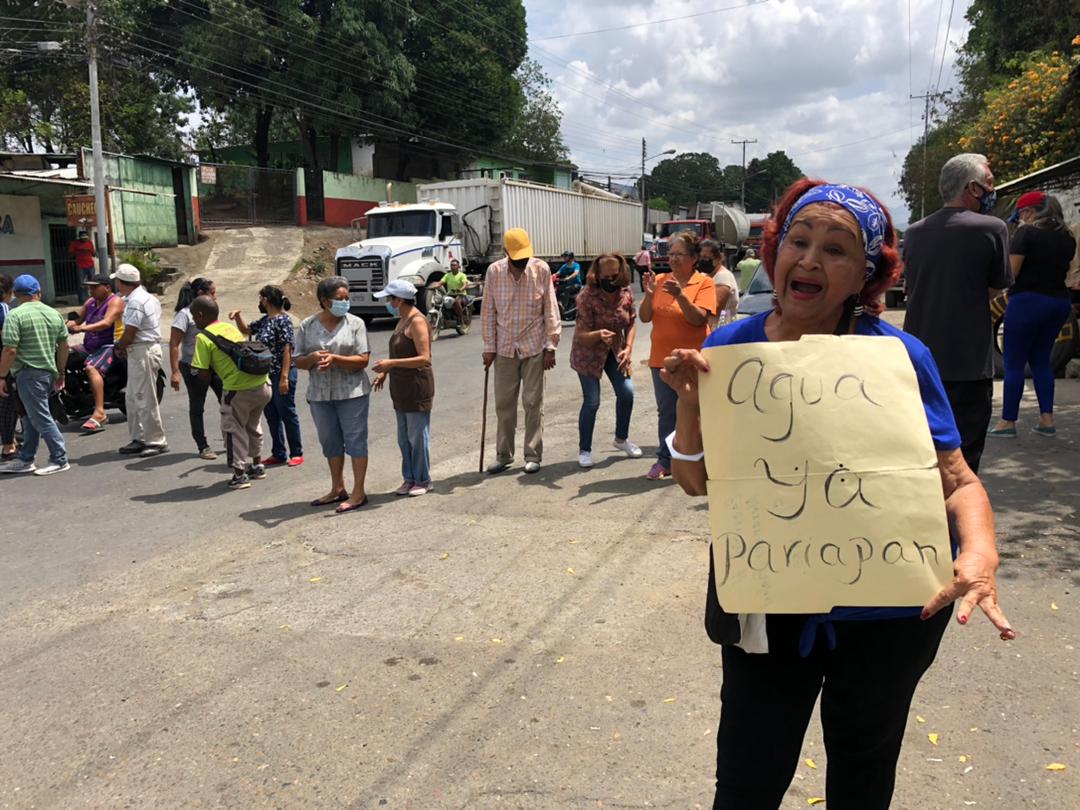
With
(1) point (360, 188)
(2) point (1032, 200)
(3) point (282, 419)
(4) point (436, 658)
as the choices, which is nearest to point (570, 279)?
(3) point (282, 419)

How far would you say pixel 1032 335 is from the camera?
20.6 feet

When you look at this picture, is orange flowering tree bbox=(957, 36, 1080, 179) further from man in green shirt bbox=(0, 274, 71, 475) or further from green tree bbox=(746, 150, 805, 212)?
green tree bbox=(746, 150, 805, 212)

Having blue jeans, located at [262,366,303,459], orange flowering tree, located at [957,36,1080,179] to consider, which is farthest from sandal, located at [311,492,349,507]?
orange flowering tree, located at [957,36,1080,179]

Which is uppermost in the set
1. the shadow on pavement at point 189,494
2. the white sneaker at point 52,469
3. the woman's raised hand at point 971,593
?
the woman's raised hand at point 971,593

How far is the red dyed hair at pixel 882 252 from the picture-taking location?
191 cm

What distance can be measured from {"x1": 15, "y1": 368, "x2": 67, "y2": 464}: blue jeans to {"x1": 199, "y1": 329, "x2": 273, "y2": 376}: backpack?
178 cm

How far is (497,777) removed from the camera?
2.89 meters

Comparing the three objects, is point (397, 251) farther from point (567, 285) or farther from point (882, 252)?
point (882, 252)

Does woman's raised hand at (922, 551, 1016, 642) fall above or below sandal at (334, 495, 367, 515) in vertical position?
above

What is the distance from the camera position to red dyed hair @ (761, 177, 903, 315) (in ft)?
6.28

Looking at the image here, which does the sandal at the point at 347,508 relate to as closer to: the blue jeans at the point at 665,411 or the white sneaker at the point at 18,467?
the blue jeans at the point at 665,411

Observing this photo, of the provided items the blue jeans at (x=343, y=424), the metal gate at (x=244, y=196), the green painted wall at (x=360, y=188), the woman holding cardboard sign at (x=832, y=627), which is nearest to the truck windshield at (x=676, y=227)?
the green painted wall at (x=360, y=188)

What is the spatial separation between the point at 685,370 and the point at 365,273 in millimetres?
19617

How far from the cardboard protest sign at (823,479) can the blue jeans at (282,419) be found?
6.38m
